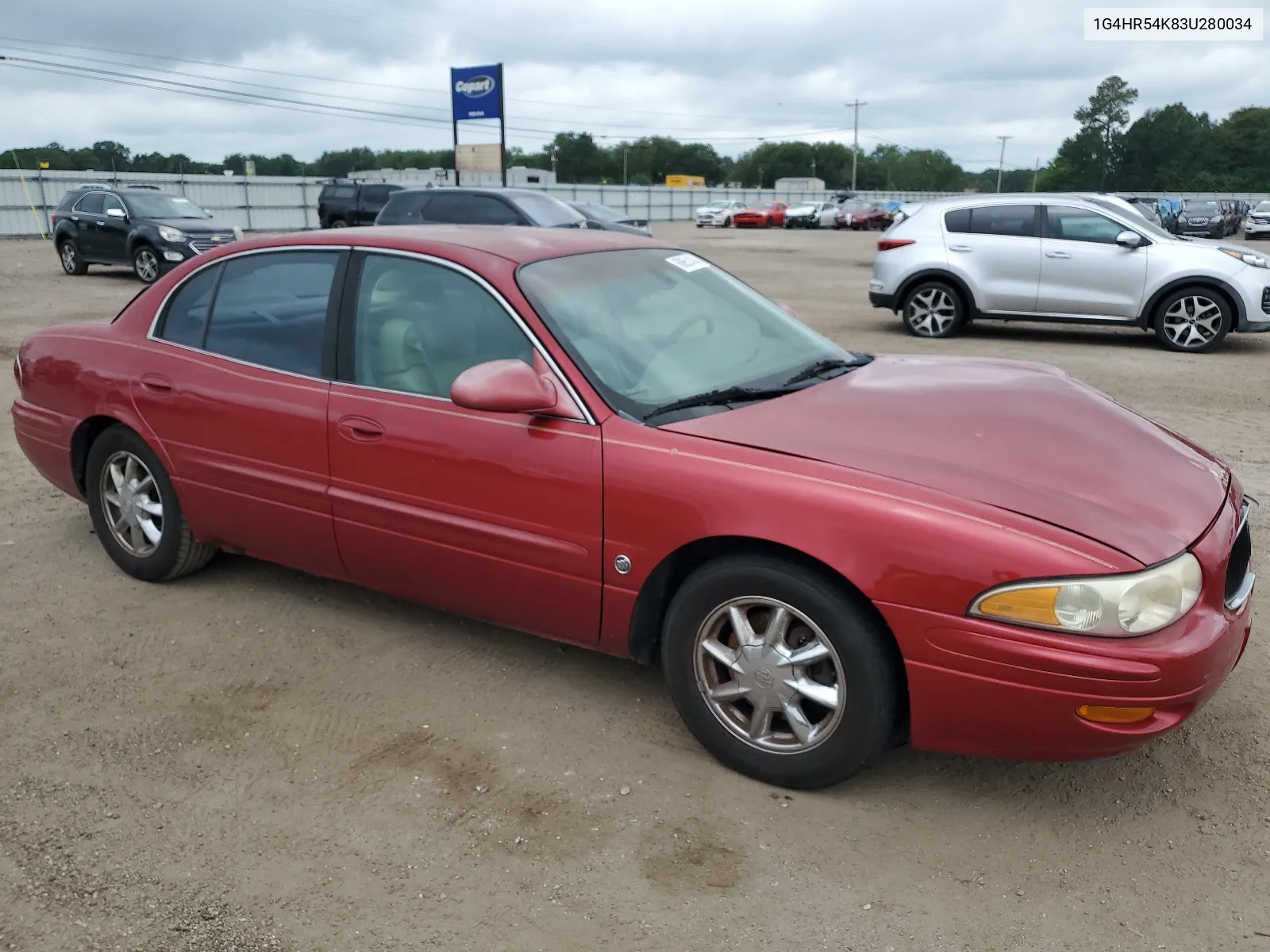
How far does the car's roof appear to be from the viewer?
3693 mm

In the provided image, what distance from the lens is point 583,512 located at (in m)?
3.14

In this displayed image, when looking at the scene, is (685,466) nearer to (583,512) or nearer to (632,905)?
(583,512)

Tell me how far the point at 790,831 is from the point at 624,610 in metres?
0.79

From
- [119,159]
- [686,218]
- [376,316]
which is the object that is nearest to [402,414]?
[376,316]

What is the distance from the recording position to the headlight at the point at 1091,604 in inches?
98.3

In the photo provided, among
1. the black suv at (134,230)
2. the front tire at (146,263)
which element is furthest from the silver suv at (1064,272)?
the front tire at (146,263)

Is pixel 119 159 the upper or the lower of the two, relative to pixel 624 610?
upper

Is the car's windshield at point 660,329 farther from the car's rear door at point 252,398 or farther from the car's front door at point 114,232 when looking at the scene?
the car's front door at point 114,232

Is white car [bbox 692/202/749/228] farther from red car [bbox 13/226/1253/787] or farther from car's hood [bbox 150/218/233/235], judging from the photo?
red car [bbox 13/226/1253/787]

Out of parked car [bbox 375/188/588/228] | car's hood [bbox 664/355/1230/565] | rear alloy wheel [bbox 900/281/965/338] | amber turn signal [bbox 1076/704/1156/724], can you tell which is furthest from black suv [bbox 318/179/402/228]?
amber turn signal [bbox 1076/704/1156/724]

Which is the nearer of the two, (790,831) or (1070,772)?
Result: (790,831)

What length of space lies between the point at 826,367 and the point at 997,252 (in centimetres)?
867

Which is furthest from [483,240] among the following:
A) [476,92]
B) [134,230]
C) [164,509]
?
[476,92]

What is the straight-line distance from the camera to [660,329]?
359 cm
